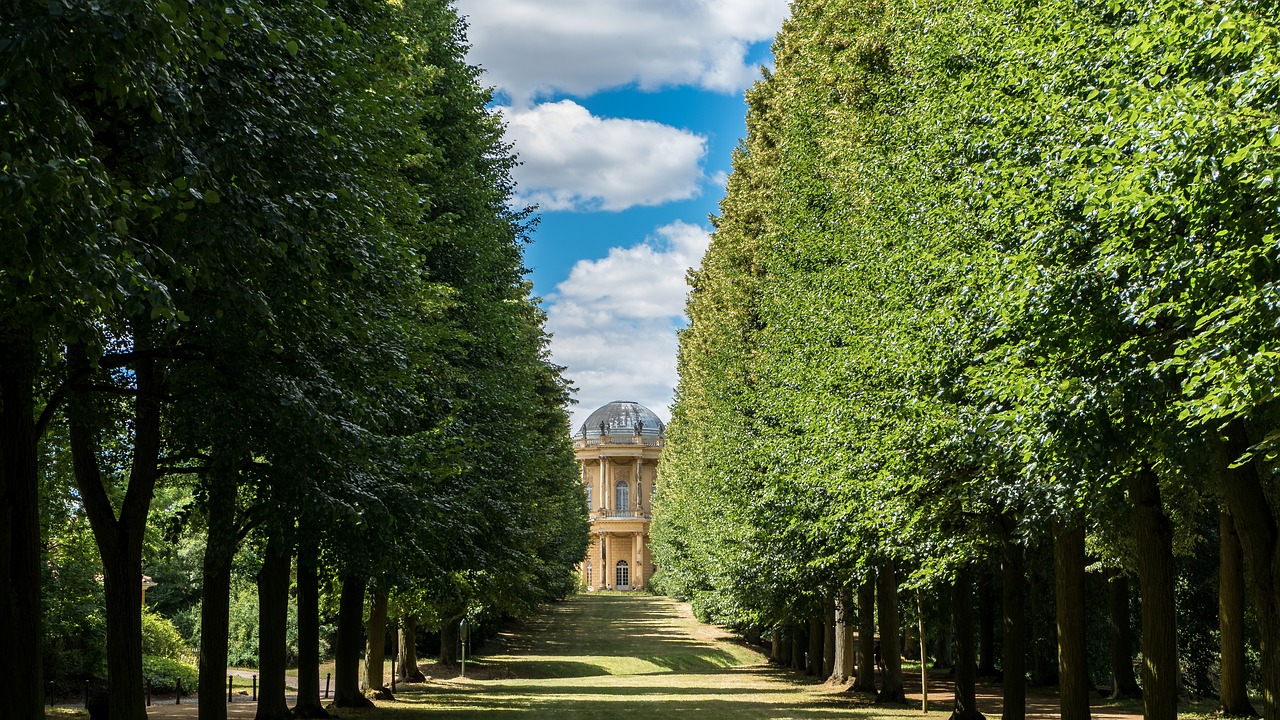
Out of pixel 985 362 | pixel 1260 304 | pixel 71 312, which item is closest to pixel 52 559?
pixel 71 312

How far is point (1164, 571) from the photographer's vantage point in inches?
548

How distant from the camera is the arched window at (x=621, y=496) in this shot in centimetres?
11706

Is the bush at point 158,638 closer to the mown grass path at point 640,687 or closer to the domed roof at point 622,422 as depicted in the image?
the mown grass path at point 640,687

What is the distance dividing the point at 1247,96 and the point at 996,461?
577 cm

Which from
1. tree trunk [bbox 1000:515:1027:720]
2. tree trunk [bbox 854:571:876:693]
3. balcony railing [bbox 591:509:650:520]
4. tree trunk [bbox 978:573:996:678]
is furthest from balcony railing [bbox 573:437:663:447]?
tree trunk [bbox 1000:515:1027:720]

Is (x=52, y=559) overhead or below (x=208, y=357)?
below

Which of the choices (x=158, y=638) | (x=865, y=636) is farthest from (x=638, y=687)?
(x=158, y=638)

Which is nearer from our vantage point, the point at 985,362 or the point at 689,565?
the point at 985,362

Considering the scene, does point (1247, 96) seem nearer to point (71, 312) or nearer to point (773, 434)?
point (71, 312)

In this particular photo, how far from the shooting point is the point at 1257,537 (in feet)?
41.4

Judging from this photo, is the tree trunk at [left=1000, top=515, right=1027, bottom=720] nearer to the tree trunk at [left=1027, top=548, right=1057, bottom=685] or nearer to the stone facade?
the tree trunk at [left=1027, top=548, right=1057, bottom=685]

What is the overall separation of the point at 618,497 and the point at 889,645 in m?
92.6

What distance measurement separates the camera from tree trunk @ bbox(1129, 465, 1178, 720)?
13.6 metres

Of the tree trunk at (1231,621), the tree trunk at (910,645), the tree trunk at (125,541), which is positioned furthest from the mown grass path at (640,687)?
the tree trunk at (125,541)
